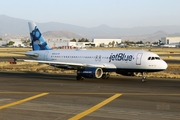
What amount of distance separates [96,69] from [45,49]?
12949mm

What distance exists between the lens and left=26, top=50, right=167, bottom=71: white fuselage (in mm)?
35844

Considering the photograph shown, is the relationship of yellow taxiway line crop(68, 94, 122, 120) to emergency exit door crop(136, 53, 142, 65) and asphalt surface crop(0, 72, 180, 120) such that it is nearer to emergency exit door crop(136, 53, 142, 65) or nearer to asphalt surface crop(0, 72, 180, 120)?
asphalt surface crop(0, 72, 180, 120)

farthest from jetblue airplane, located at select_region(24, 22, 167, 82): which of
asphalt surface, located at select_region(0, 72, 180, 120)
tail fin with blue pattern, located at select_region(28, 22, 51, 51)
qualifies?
asphalt surface, located at select_region(0, 72, 180, 120)

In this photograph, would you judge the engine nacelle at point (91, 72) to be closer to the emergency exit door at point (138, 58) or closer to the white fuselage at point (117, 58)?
the white fuselage at point (117, 58)

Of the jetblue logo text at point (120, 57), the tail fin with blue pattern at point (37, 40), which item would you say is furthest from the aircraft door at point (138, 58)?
the tail fin with blue pattern at point (37, 40)

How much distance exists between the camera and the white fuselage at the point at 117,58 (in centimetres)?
3584

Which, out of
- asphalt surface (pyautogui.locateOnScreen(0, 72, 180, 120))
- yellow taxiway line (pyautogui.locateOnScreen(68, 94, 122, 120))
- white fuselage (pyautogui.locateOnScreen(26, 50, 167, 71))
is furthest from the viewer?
white fuselage (pyautogui.locateOnScreen(26, 50, 167, 71))

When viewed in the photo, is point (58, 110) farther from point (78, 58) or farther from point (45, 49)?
point (45, 49)

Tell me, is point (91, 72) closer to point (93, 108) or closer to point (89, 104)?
point (89, 104)

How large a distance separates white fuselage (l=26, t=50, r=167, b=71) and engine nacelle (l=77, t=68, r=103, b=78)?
1.80 m

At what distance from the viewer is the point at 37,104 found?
21.0 metres

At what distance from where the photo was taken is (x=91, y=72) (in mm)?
36406

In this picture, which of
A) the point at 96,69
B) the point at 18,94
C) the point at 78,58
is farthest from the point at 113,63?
the point at 18,94

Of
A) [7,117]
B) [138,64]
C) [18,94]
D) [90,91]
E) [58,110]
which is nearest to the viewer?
[7,117]
